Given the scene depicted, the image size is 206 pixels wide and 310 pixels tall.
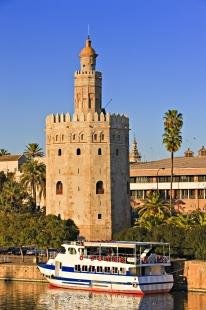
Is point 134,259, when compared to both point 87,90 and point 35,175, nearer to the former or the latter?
point 87,90

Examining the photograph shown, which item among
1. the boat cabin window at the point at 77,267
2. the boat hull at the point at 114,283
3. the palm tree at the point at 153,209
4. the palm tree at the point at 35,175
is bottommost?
the boat hull at the point at 114,283

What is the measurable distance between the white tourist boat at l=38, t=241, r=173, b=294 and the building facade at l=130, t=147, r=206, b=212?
23.2 m

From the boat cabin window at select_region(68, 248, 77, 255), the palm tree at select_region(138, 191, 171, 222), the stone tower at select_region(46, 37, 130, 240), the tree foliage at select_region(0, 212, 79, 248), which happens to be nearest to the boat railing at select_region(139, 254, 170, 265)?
the boat cabin window at select_region(68, 248, 77, 255)

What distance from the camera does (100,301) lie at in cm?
6022

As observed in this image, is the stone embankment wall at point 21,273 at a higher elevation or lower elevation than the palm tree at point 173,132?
lower

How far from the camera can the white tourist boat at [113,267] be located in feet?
206

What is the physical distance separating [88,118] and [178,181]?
15.0m

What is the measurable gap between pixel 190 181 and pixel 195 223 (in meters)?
17.6

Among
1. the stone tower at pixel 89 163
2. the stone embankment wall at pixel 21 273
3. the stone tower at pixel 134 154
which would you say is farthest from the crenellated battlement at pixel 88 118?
the stone tower at pixel 134 154

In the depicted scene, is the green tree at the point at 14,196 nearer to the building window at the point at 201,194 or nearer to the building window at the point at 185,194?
the building window at the point at 185,194

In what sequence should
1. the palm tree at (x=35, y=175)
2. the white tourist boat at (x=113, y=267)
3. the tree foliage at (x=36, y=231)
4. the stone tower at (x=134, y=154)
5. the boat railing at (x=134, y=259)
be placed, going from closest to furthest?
the white tourist boat at (x=113, y=267) → the boat railing at (x=134, y=259) → the tree foliage at (x=36, y=231) → the palm tree at (x=35, y=175) → the stone tower at (x=134, y=154)

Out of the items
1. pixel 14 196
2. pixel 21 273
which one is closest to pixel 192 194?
pixel 14 196

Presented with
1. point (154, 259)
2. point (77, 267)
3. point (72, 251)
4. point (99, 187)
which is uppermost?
point (99, 187)

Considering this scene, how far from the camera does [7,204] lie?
91.6 metres
